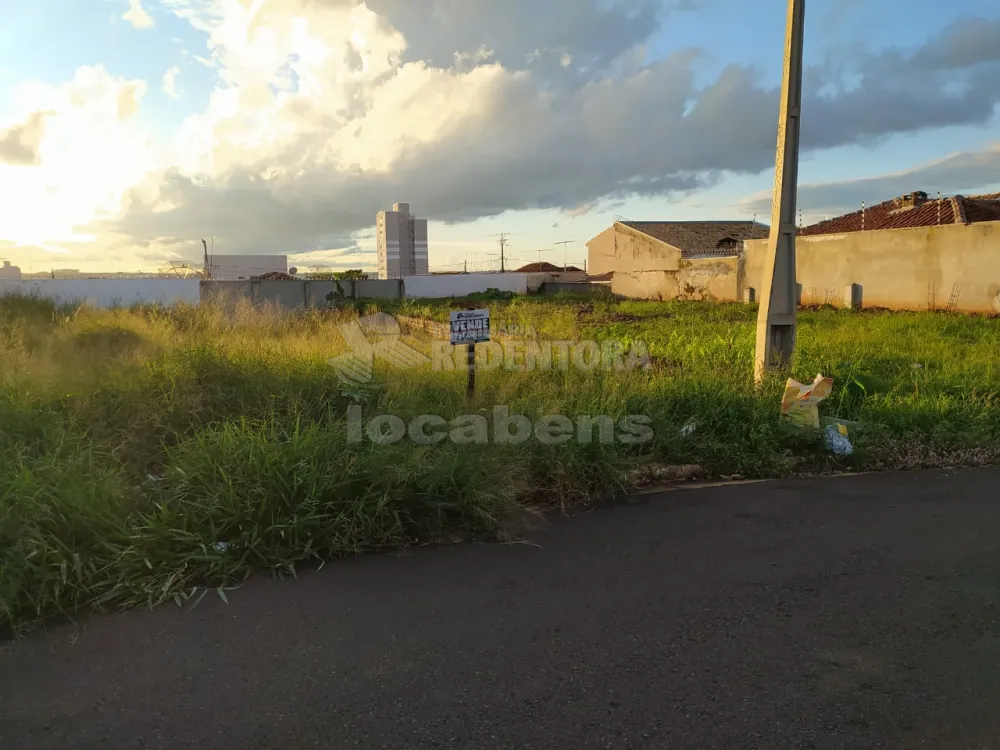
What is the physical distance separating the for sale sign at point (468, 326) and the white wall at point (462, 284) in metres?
32.2

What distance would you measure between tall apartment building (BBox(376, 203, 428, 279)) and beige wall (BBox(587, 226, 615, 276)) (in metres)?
22.4

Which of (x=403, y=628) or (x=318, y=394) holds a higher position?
(x=318, y=394)

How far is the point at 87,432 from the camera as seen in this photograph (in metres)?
5.16

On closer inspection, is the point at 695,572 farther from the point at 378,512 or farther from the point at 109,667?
the point at 109,667

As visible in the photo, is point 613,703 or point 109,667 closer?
point 613,703

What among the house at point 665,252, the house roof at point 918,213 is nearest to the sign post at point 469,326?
the house roof at point 918,213

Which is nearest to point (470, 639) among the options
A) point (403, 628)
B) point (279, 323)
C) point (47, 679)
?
point (403, 628)

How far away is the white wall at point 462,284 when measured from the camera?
37.9 m

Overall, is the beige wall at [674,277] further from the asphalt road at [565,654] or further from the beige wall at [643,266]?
the asphalt road at [565,654]

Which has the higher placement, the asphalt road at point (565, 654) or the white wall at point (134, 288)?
the white wall at point (134, 288)

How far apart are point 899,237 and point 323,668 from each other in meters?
18.5

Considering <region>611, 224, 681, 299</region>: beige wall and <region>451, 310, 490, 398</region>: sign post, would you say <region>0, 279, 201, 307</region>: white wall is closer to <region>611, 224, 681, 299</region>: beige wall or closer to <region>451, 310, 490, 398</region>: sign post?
<region>611, 224, 681, 299</region>: beige wall

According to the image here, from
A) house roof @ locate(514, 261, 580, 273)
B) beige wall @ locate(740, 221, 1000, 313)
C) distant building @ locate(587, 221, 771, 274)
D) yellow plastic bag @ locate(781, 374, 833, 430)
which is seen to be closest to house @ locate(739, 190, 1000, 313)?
beige wall @ locate(740, 221, 1000, 313)

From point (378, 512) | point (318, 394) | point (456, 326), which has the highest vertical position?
point (456, 326)
